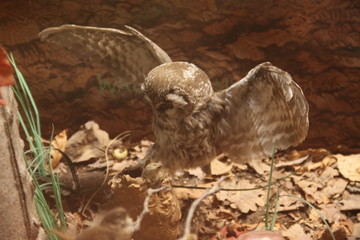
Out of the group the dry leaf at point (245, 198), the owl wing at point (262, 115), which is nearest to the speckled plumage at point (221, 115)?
the owl wing at point (262, 115)

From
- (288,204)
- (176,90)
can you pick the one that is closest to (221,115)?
(176,90)

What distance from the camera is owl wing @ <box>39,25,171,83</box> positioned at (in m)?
1.40

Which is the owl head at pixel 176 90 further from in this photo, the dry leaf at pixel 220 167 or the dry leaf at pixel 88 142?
the dry leaf at pixel 88 142

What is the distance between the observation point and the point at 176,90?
1.21 metres

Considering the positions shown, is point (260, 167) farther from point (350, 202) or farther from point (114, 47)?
point (114, 47)

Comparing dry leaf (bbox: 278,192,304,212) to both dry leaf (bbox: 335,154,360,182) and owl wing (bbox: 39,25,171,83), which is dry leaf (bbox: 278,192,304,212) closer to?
dry leaf (bbox: 335,154,360,182)

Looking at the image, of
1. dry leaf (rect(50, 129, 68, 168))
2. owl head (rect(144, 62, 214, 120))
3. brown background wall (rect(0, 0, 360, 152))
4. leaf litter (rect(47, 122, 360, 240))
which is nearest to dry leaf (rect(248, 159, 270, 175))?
leaf litter (rect(47, 122, 360, 240))

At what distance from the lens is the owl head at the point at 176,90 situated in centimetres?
122

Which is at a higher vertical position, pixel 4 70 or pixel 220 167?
pixel 4 70

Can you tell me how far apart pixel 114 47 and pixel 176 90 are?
0.40 metres

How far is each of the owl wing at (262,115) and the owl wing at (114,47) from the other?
320 millimetres

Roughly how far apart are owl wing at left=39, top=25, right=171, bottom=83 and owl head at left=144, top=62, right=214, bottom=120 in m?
0.18

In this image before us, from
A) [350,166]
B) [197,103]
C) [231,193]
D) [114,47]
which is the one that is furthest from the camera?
[350,166]

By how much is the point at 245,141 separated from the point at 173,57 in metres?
0.48
